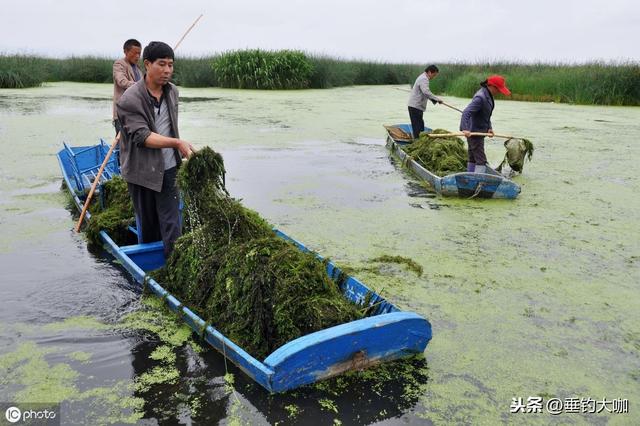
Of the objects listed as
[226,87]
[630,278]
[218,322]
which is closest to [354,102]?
[226,87]

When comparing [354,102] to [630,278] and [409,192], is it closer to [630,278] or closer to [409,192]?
[409,192]

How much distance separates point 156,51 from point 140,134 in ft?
1.64

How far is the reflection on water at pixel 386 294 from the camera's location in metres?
2.71

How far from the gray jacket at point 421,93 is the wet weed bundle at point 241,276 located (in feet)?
19.5

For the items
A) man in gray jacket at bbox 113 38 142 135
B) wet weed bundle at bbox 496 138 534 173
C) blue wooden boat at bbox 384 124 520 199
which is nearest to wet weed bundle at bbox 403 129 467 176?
wet weed bundle at bbox 496 138 534 173

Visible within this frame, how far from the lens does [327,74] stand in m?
21.3

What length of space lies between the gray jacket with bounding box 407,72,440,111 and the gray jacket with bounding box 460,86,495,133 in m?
2.46

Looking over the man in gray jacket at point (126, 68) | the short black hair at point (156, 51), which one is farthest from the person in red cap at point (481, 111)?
the short black hair at point (156, 51)

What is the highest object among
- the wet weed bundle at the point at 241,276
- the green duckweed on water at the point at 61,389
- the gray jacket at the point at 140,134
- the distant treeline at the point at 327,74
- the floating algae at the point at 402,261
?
the distant treeline at the point at 327,74

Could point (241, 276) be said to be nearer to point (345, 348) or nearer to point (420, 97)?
point (345, 348)

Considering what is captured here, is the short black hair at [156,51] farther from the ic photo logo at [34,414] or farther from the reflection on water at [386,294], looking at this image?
the ic photo logo at [34,414]

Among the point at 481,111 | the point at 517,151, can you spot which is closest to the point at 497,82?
the point at 481,111

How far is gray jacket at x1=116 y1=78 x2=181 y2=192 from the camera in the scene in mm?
3307

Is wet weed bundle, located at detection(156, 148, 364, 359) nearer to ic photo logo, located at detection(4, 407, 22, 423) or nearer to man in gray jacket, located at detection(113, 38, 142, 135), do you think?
ic photo logo, located at detection(4, 407, 22, 423)
